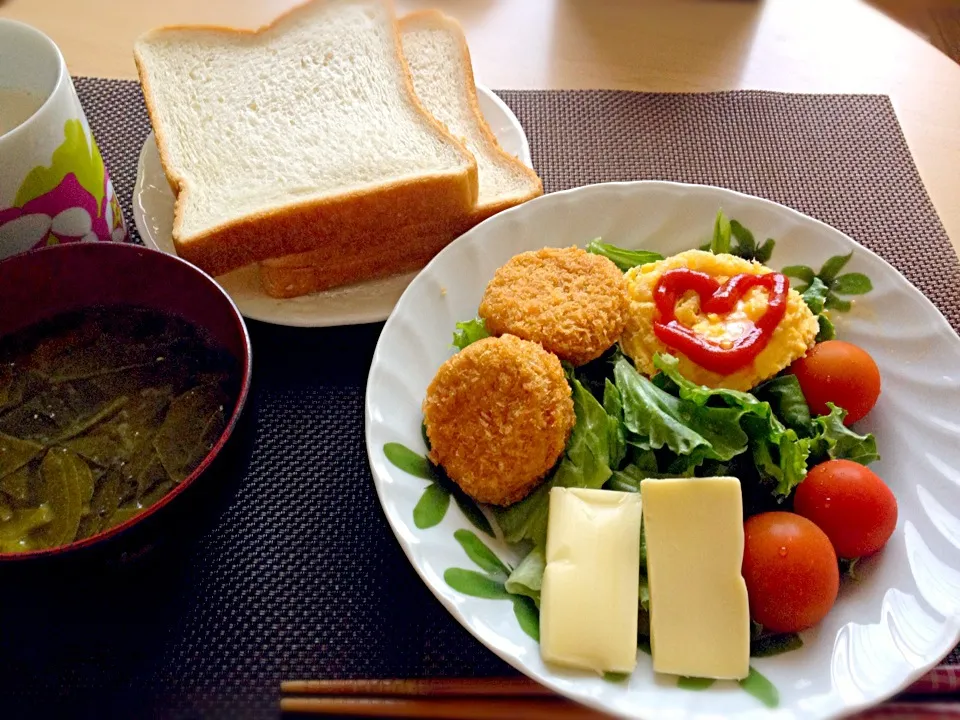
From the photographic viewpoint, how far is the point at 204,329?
1.16 meters

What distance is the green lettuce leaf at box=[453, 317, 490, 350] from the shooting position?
139 cm

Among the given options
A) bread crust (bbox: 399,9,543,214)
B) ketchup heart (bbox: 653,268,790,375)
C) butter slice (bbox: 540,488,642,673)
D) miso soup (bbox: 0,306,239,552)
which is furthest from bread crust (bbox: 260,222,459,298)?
butter slice (bbox: 540,488,642,673)

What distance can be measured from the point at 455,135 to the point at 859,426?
41.8 inches

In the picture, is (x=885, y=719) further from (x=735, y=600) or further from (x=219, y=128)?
(x=219, y=128)

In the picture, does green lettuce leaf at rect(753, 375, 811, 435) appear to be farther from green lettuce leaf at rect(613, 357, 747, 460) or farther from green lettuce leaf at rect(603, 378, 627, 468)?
green lettuce leaf at rect(603, 378, 627, 468)

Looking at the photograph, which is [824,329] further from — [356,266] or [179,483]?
[179,483]

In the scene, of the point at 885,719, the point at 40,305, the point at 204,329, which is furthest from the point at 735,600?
the point at 40,305

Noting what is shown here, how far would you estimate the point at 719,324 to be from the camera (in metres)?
1.36

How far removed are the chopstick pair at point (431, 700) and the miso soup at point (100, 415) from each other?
1.13 feet

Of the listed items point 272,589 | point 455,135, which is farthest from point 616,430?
point 455,135

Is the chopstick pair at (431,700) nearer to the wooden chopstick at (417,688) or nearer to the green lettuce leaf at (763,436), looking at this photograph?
the wooden chopstick at (417,688)

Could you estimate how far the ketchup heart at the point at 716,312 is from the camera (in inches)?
52.1

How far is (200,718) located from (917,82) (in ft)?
7.72

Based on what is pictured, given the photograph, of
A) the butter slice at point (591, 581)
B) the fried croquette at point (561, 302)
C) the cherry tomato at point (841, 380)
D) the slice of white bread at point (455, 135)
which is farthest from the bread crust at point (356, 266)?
the cherry tomato at point (841, 380)
